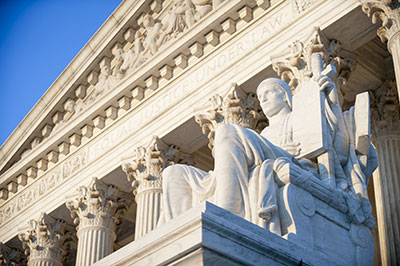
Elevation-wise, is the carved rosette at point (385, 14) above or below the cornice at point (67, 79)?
below

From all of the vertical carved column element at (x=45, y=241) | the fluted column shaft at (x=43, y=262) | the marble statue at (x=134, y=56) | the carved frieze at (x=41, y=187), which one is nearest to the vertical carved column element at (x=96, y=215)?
the carved frieze at (x=41, y=187)

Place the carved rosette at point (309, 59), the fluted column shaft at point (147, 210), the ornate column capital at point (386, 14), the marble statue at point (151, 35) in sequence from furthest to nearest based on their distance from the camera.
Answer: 1. the marble statue at point (151, 35)
2. the fluted column shaft at point (147, 210)
3. the carved rosette at point (309, 59)
4. the ornate column capital at point (386, 14)

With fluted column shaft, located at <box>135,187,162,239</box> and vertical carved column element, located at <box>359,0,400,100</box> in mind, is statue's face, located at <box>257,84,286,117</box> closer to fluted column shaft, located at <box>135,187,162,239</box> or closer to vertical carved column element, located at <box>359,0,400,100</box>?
vertical carved column element, located at <box>359,0,400,100</box>

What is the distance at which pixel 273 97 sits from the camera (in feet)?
30.0

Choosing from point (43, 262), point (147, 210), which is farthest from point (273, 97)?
point (43, 262)

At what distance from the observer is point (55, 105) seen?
21.6m

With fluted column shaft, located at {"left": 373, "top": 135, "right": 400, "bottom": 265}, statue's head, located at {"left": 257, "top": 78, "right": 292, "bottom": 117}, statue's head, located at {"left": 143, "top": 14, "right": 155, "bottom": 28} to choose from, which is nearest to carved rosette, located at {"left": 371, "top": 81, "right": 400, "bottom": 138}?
fluted column shaft, located at {"left": 373, "top": 135, "right": 400, "bottom": 265}

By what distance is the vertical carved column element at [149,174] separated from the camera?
1641 cm

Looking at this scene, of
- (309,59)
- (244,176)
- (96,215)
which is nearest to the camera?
(244,176)

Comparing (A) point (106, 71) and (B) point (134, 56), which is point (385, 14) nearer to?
(B) point (134, 56)

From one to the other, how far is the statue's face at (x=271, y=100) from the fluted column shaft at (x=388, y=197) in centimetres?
574

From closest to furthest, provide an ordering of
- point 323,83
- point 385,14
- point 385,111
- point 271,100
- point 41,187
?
point 323,83, point 271,100, point 385,14, point 385,111, point 41,187

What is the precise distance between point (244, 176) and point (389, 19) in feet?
21.2

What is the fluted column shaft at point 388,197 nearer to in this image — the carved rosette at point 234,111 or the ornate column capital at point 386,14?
the carved rosette at point 234,111
